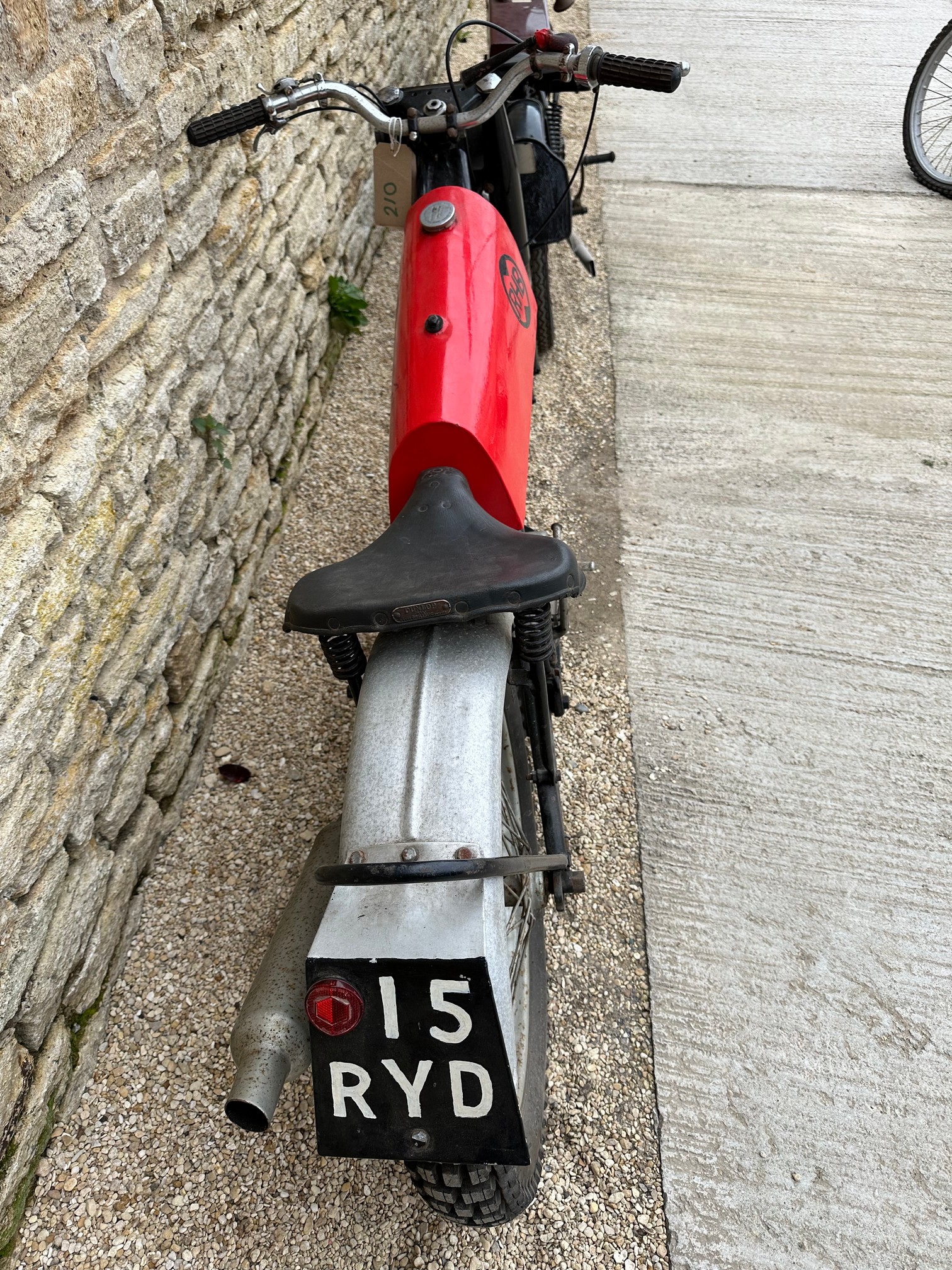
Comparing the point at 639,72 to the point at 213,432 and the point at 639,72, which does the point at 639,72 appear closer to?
the point at 639,72

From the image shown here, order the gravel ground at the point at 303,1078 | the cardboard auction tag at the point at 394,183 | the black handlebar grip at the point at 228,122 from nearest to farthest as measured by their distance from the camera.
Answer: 1. the gravel ground at the point at 303,1078
2. the black handlebar grip at the point at 228,122
3. the cardboard auction tag at the point at 394,183

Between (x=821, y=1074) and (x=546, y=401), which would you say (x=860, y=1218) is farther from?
(x=546, y=401)

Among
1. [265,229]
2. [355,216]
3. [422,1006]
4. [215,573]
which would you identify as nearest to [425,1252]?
[422,1006]

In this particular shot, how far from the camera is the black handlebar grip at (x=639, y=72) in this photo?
75.2 inches

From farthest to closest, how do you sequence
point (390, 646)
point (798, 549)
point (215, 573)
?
point (798, 549)
point (215, 573)
point (390, 646)

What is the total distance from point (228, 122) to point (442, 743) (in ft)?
5.05

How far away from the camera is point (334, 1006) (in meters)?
1.21

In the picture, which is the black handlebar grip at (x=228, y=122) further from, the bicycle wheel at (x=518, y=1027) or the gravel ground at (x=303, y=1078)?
the bicycle wheel at (x=518, y=1027)

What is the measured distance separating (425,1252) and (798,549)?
2.23 meters

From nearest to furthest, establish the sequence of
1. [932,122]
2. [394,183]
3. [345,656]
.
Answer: [345,656] → [394,183] → [932,122]

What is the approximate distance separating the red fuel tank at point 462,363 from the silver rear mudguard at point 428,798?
0.41 metres

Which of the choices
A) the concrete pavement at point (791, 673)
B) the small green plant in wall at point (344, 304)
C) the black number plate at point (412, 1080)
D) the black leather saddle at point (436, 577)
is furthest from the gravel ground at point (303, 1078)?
the small green plant in wall at point (344, 304)

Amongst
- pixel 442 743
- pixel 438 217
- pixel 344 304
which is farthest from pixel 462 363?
pixel 344 304

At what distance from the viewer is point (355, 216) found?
12.1 feet
